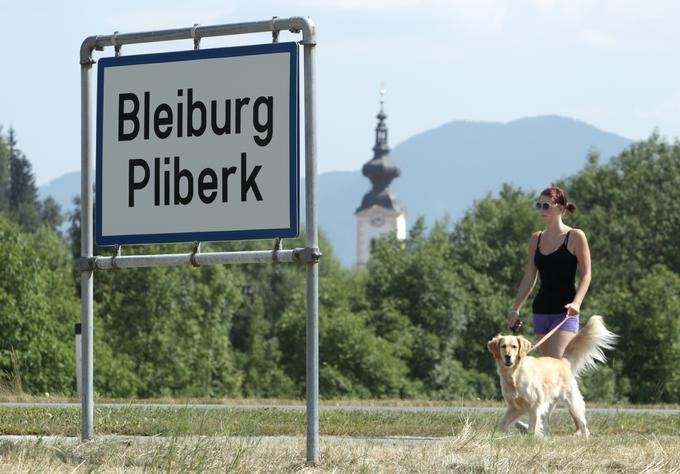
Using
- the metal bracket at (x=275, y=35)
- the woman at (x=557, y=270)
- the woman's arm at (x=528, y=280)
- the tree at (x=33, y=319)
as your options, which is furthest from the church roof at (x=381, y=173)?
the metal bracket at (x=275, y=35)

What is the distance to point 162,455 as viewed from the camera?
7.39m

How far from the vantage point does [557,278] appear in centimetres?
1049

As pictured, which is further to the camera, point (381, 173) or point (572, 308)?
point (381, 173)

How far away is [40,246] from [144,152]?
68083 millimetres

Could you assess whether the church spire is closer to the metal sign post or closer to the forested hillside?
the forested hillside

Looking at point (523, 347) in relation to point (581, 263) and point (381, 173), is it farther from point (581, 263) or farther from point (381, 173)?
point (381, 173)

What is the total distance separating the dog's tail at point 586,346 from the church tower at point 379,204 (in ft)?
537

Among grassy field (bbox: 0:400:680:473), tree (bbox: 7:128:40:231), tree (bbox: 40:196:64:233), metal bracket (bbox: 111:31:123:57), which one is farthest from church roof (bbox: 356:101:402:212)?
metal bracket (bbox: 111:31:123:57)

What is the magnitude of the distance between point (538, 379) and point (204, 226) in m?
3.38

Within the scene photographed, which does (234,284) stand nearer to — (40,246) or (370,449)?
(40,246)

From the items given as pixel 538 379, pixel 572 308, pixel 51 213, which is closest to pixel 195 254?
pixel 538 379

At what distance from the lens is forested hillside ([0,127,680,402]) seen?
56.5 metres

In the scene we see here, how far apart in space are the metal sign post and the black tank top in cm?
329

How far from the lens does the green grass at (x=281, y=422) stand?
9.85m
